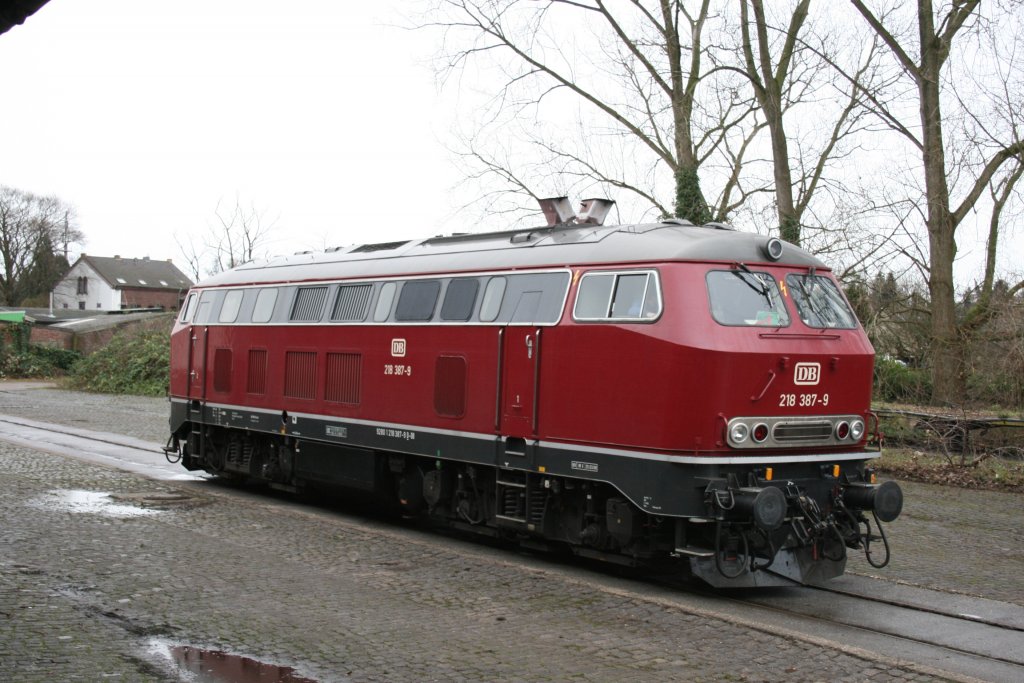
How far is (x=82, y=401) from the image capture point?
118ft

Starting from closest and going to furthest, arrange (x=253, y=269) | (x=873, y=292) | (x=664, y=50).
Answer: (x=253, y=269)
(x=873, y=292)
(x=664, y=50)

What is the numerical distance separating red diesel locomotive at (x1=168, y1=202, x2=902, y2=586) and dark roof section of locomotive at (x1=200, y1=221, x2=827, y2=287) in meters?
0.03

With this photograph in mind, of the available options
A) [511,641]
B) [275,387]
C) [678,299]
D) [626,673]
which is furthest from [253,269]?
[626,673]

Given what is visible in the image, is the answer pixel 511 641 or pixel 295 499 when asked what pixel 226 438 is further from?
pixel 511 641

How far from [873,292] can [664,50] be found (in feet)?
30.0

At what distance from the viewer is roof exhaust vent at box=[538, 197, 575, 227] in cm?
1282

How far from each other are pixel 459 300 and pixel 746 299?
3.42m

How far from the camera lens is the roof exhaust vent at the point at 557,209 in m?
12.8

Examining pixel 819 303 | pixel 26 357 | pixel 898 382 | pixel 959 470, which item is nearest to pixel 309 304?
pixel 819 303

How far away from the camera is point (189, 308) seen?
17.3 metres

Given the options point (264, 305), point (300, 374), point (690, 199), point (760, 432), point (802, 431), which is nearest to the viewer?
point (760, 432)

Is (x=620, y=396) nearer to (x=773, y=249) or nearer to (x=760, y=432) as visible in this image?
(x=760, y=432)

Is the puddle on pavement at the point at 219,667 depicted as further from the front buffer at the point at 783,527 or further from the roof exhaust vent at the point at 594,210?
the roof exhaust vent at the point at 594,210

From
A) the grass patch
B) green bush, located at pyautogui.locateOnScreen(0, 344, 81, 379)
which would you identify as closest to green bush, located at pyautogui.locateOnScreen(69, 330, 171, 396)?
green bush, located at pyautogui.locateOnScreen(0, 344, 81, 379)
